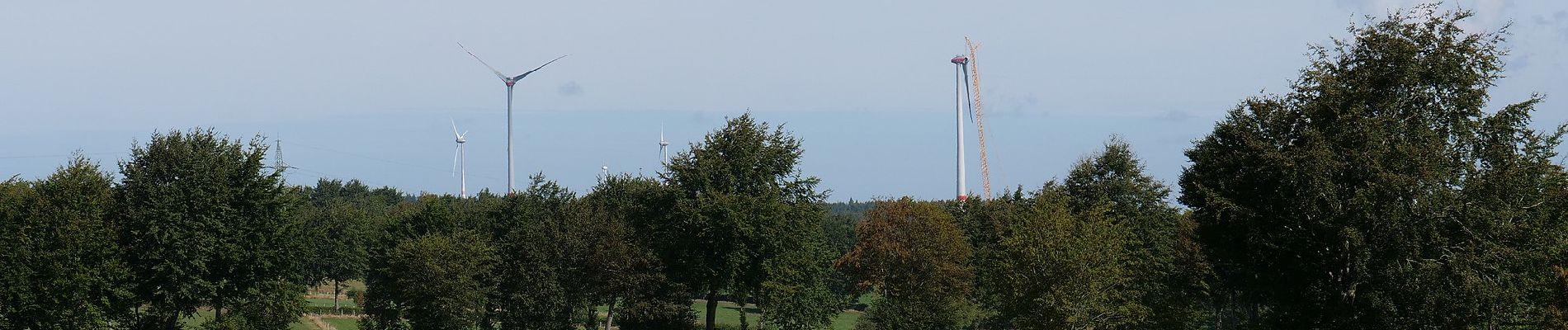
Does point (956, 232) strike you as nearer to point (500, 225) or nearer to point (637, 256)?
point (637, 256)

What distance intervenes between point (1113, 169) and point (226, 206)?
4203 centimetres

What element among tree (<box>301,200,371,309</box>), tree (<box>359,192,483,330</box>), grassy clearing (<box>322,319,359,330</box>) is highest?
tree (<box>301,200,371,309</box>)

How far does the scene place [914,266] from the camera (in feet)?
241

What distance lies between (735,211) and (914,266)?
738 inches

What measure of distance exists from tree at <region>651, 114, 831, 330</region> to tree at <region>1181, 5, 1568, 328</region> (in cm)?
2418

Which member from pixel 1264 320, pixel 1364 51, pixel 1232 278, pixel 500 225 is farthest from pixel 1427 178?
pixel 500 225

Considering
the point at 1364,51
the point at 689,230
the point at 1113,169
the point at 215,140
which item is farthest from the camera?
the point at 1113,169

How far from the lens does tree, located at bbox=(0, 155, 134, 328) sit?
1908 inches

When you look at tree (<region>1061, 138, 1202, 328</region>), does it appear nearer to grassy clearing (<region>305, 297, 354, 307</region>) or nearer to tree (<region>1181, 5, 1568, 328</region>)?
tree (<region>1181, 5, 1568, 328</region>)

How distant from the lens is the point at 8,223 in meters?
49.9

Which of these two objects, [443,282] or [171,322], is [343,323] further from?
[171,322]

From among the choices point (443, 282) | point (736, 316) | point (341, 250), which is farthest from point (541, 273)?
Answer: point (736, 316)

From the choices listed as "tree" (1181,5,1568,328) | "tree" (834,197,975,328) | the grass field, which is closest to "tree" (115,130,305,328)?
"tree" (834,197,975,328)

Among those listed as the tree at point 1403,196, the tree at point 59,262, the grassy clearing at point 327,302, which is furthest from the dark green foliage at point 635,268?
the grassy clearing at point 327,302
